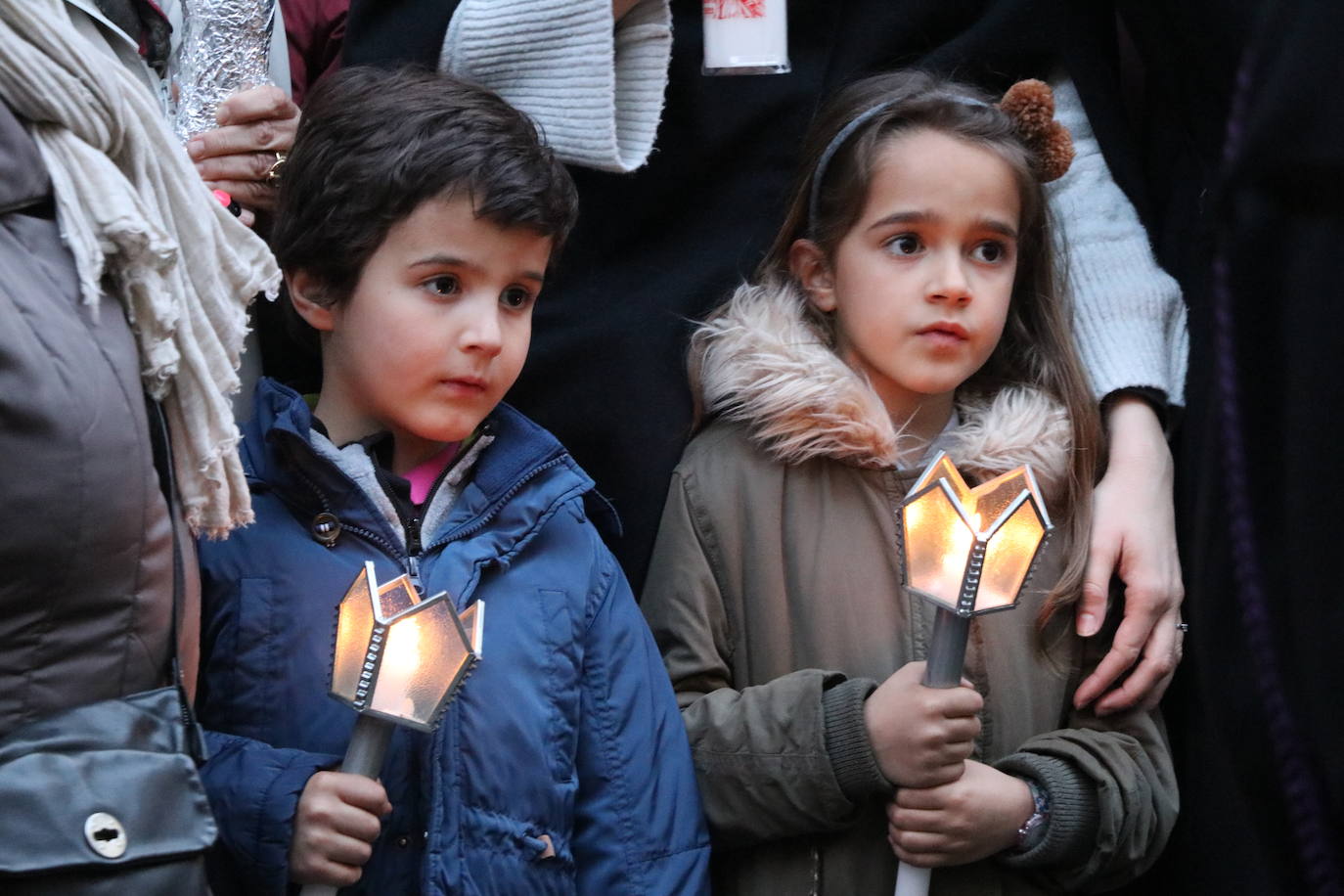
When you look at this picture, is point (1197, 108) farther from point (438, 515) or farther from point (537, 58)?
point (438, 515)

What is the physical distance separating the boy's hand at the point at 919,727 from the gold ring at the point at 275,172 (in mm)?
1025

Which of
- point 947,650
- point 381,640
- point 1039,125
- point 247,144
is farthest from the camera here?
point 1039,125

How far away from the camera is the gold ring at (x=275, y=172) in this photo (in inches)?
83.1

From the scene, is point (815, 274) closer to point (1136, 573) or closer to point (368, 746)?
point (1136, 573)

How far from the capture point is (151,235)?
4.44 ft

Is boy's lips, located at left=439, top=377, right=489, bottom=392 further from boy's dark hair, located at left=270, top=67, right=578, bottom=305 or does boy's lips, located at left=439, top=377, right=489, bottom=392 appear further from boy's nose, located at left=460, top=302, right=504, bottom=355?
boy's dark hair, located at left=270, top=67, right=578, bottom=305

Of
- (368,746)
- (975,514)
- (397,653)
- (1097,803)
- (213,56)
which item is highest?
(213,56)

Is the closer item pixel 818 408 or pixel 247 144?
pixel 247 144

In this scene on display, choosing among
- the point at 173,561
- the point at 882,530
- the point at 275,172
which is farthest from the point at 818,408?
the point at 173,561

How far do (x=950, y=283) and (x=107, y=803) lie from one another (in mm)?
1345

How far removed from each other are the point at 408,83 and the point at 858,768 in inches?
41.0

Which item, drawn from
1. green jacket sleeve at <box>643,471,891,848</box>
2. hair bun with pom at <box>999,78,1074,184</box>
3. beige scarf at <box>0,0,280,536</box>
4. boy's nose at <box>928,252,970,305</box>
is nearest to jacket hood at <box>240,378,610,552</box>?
green jacket sleeve at <box>643,471,891,848</box>

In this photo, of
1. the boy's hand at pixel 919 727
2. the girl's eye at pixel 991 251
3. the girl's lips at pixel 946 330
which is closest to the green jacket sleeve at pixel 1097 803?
the boy's hand at pixel 919 727

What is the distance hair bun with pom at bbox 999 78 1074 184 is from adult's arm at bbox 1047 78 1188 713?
0.47 ft
